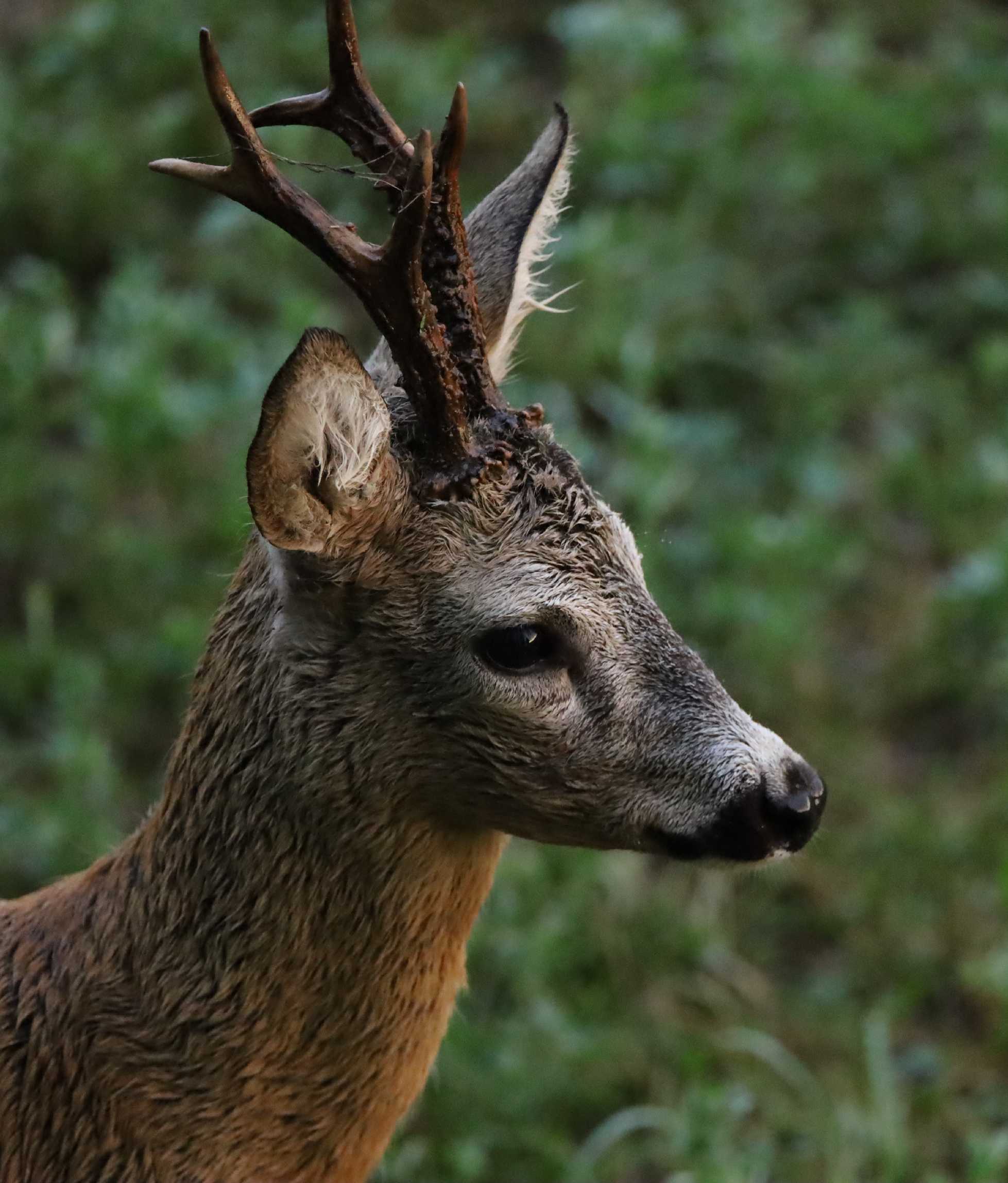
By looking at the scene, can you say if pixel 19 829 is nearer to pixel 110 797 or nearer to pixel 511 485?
pixel 110 797

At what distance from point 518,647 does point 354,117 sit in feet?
2.57

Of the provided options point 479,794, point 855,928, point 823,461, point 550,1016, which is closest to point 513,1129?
point 550,1016

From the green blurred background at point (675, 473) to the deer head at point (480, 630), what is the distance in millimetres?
1456

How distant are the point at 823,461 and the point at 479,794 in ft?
11.3

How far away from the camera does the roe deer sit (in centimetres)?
250

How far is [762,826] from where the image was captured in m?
2.49

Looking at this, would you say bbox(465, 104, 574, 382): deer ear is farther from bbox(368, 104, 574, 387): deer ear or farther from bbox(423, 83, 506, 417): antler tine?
bbox(423, 83, 506, 417): antler tine

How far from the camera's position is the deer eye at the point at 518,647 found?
8.27 ft

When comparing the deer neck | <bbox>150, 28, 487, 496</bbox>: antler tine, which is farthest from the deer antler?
the deer neck

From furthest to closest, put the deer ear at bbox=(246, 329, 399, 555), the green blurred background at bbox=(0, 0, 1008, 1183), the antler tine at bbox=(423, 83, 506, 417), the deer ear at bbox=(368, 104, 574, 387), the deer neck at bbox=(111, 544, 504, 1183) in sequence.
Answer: the green blurred background at bbox=(0, 0, 1008, 1183) → the deer ear at bbox=(368, 104, 574, 387) → the deer neck at bbox=(111, 544, 504, 1183) → the antler tine at bbox=(423, 83, 506, 417) → the deer ear at bbox=(246, 329, 399, 555)

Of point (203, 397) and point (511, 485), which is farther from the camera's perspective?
point (203, 397)

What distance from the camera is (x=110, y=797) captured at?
4445 mm

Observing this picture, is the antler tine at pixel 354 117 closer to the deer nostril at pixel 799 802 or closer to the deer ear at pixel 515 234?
the deer ear at pixel 515 234

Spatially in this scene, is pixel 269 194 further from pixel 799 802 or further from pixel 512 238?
pixel 799 802
